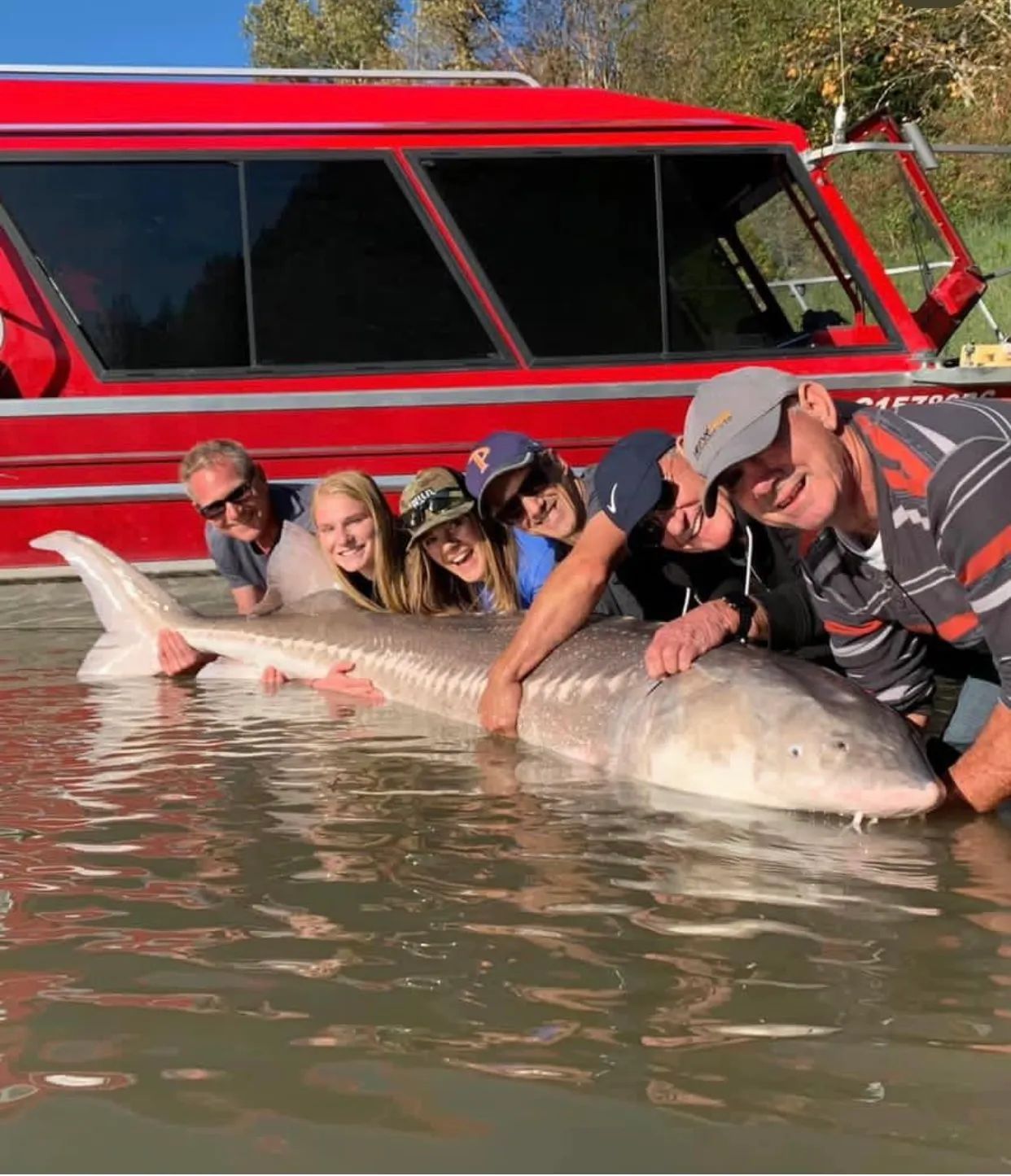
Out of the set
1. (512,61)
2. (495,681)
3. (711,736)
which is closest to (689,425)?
(711,736)

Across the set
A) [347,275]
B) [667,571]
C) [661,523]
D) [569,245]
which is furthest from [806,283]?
[661,523]

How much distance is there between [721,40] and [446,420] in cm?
2277

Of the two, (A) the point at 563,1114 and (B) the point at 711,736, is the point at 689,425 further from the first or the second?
(A) the point at 563,1114

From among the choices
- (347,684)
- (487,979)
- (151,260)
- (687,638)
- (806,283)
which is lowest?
(487,979)

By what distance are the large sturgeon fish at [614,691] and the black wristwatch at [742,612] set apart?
8.0 inches

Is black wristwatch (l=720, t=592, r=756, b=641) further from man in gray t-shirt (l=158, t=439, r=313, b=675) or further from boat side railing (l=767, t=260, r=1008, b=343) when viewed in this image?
boat side railing (l=767, t=260, r=1008, b=343)

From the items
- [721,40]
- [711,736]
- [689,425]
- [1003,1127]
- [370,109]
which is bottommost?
[1003,1127]

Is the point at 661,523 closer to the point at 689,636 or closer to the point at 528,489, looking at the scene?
the point at 689,636

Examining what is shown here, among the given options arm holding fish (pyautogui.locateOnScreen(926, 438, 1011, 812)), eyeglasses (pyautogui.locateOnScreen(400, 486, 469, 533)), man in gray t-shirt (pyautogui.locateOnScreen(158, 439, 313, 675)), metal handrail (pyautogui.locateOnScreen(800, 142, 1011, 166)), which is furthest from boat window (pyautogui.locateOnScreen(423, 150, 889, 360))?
arm holding fish (pyautogui.locateOnScreen(926, 438, 1011, 812))

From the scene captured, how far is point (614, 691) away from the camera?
151 inches

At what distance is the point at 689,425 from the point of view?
3.01 meters

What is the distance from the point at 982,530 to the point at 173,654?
3638mm

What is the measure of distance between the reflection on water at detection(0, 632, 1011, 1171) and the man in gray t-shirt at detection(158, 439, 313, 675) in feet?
5.87

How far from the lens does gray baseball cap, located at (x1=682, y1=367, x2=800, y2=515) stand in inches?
108
